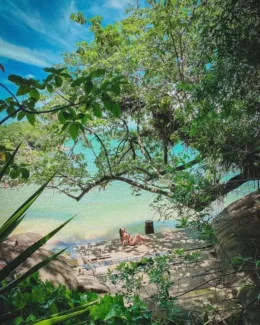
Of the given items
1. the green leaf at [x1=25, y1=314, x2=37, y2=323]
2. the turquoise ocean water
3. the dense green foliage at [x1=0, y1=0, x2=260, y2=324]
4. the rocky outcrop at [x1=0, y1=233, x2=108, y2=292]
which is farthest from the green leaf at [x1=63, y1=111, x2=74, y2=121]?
the turquoise ocean water

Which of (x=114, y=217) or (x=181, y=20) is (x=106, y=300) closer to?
(x=181, y=20)

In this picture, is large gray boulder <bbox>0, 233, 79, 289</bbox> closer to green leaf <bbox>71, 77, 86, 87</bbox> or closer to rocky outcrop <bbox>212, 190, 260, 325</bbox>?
rocky outcrop <bbox>212, 190, 260, 325</bbox>

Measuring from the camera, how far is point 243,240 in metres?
3.63

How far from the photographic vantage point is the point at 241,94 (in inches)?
108

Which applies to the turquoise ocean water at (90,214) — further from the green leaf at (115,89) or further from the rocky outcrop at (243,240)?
the green leaf at (115,89)

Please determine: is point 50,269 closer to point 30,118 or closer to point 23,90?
point 30,118

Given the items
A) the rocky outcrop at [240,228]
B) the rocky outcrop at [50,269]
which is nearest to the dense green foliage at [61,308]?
the rocky outcrop at [50,269]

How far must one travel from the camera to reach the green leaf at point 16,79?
900 mm

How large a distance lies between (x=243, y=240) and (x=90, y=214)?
967cm

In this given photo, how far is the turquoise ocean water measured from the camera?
953 centimetres

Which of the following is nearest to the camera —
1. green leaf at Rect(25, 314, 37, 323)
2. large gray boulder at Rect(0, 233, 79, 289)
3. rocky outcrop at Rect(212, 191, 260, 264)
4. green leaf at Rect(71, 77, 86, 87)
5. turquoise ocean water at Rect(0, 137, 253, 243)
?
green leaf at Rect(71, 77, 86, 87)

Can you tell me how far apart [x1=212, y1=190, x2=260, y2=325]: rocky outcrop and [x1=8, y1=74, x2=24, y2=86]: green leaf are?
236 cm

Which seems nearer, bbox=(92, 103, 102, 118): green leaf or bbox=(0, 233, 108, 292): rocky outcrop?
bbox=(92, 103, 102, 118): green leaf

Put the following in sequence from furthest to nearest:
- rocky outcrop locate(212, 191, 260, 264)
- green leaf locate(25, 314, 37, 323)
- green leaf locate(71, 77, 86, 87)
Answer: rocky outcrop locate(212, 191, 260, 264), green leaf locate(25, 314, 37, 323), green leaf locate(71, 77, 86, 87)
